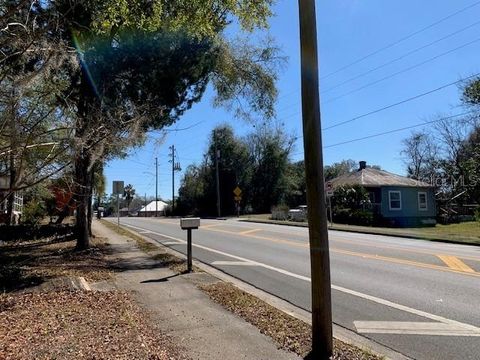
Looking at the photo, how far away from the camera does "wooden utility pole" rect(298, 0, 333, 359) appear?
17.1 ft

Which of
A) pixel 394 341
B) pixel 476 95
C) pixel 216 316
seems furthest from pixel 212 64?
pixel 476 95

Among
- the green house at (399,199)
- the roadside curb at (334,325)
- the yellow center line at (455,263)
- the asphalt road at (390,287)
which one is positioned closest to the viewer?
the roadside curb at (334,325)

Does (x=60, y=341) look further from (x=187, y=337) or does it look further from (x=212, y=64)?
(x=212, y=64)

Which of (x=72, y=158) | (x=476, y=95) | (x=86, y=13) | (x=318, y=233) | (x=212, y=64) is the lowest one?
(x=318, y=233)

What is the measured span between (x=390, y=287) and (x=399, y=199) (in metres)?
34.6

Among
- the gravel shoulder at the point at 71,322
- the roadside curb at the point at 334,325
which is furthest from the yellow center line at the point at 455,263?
the gravel shoulder at the point at 71,322

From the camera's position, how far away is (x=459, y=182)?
56.7m

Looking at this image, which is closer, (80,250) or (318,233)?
(318,233)

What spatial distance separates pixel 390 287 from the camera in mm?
10008

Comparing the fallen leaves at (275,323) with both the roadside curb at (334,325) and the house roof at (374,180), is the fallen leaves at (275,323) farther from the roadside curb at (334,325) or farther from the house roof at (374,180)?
the house roof at (374,180)

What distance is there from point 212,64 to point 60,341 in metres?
12.7

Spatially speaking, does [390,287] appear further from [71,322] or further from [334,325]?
[71,322]

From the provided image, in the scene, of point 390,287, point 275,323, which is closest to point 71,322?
point 275,323

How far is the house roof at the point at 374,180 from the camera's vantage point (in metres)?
42.7
